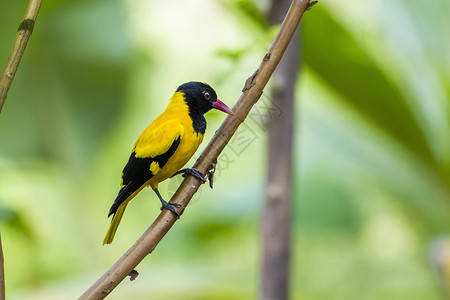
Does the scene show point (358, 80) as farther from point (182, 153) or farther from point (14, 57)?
point (14, 57)

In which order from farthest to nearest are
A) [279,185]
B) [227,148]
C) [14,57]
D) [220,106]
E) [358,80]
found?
1. [358,80]
2. [279,185]
3. [227,148]
4. [220,106]
5. [14,57]

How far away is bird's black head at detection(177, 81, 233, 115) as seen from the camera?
1.96ft

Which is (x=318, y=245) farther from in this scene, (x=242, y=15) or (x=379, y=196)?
(x=242, y=15)

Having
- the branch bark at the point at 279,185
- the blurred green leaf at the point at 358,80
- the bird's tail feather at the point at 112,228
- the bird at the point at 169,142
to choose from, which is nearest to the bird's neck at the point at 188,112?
the bird at the point at 169,142

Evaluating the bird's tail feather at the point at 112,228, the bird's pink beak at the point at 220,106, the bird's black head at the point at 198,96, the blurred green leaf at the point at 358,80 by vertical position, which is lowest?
the bird's tail feather at the point at 112,228

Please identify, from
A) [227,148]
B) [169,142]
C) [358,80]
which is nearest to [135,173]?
[169,142]

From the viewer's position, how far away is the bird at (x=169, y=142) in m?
0.61

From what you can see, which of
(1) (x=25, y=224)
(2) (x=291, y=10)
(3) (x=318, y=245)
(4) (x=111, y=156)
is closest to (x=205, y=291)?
(1) (x=25, y=224)

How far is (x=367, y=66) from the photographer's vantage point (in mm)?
1316

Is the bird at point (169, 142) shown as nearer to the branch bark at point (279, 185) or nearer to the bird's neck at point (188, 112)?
the bird's neck at point (188, 112)

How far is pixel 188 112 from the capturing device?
0.66 metres

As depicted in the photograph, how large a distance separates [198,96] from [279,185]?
44 centimetres

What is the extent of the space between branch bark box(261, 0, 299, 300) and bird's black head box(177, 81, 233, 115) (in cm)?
39

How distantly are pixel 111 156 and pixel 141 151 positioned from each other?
1.25 meters
